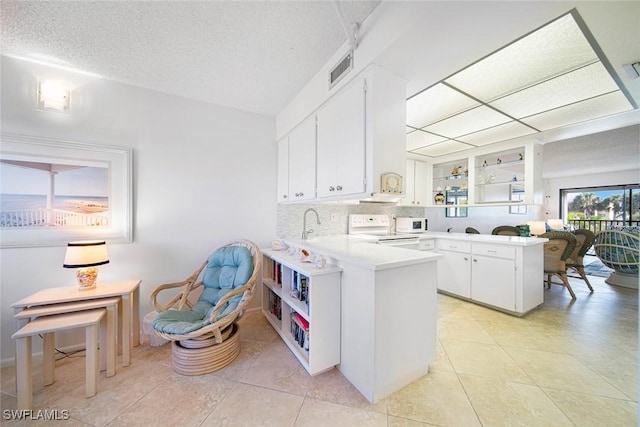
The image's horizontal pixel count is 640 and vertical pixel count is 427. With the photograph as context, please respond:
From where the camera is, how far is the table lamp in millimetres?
1752

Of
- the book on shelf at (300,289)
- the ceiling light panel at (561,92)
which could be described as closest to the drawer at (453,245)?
the ceiling light panel at (561,92)

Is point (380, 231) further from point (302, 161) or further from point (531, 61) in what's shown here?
point (531, 61)

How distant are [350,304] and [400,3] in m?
1.87

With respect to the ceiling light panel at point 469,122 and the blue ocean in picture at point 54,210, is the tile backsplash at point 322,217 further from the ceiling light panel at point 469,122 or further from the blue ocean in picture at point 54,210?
the blue ocean in picture at point 54,210

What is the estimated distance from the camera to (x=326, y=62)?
1.85 metres

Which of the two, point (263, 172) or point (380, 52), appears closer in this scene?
point (380, 52)

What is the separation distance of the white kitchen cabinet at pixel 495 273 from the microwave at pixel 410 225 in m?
0.56

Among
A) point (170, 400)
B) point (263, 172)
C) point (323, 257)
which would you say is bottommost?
point (170, 400)

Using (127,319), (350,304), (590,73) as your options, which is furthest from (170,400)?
(590,73)

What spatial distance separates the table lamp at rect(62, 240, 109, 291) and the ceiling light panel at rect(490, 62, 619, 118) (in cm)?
386

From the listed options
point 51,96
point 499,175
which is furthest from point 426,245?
point 51,96

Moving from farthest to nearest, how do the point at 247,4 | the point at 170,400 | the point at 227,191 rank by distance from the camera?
the point at 227,191 → the point at 170,400 → the point at 247,4

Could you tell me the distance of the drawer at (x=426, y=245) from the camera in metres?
3.32

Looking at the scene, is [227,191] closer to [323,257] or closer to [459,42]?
[323,257]
